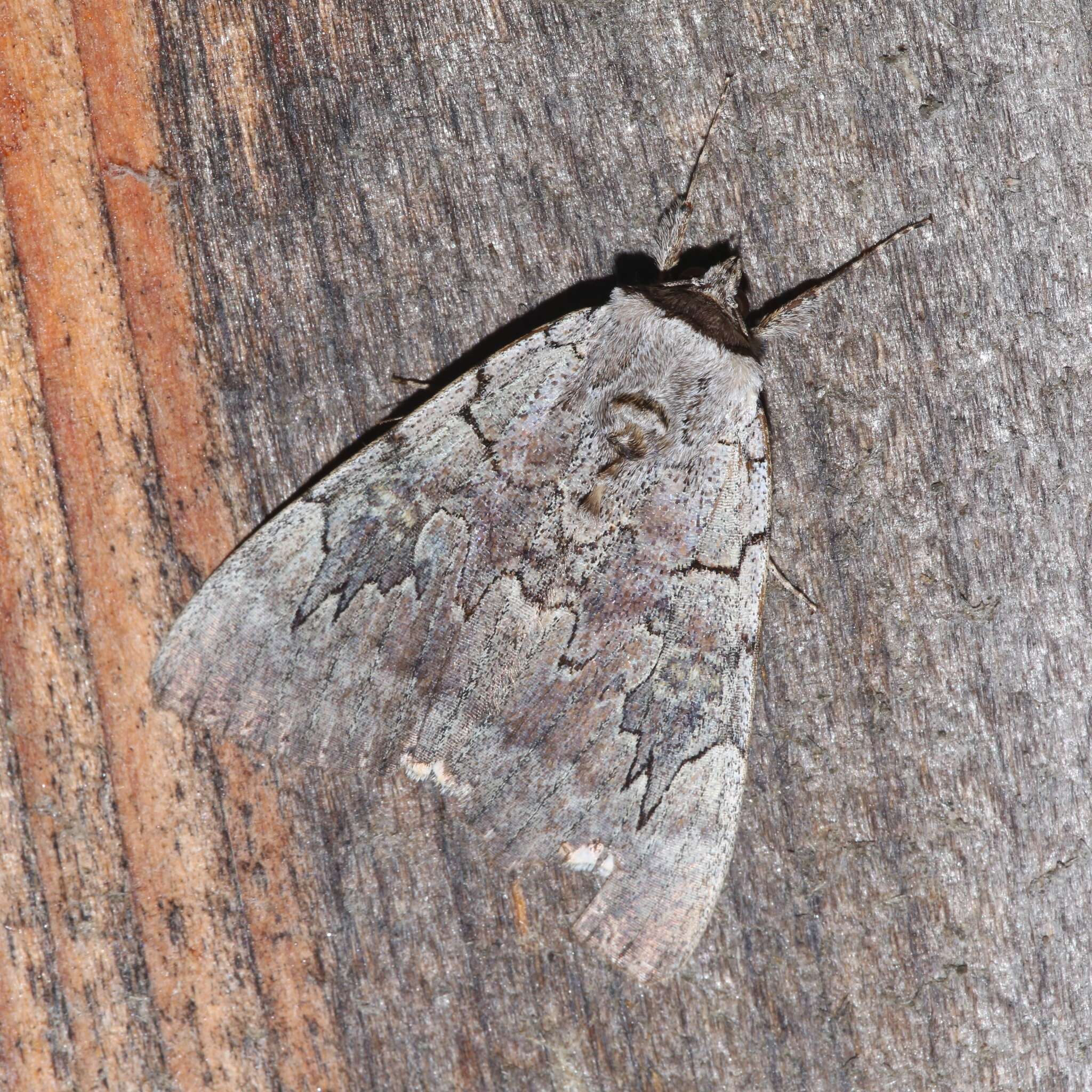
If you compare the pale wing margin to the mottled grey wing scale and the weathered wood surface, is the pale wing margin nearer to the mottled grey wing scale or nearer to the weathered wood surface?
the mottled grey wing scale

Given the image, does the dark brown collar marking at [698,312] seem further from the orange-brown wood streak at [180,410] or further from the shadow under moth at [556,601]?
the orange-brown wood streak at [180,410]

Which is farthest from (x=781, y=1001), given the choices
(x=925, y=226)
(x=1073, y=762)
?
(x=925, y=226)

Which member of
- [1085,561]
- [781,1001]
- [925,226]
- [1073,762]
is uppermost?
[925,226]

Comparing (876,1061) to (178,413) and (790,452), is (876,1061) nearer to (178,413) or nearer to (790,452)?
(790,452)

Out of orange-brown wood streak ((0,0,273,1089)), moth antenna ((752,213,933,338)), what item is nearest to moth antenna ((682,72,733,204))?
moth antenna ((752,213,933,338))

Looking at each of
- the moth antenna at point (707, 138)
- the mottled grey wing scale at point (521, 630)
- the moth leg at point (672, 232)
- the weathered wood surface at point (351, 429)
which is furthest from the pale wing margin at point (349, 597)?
the moth antenna at point (707, 138)

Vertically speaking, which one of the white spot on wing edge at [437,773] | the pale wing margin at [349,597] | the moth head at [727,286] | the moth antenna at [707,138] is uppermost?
the moth antenna at [707,138]
